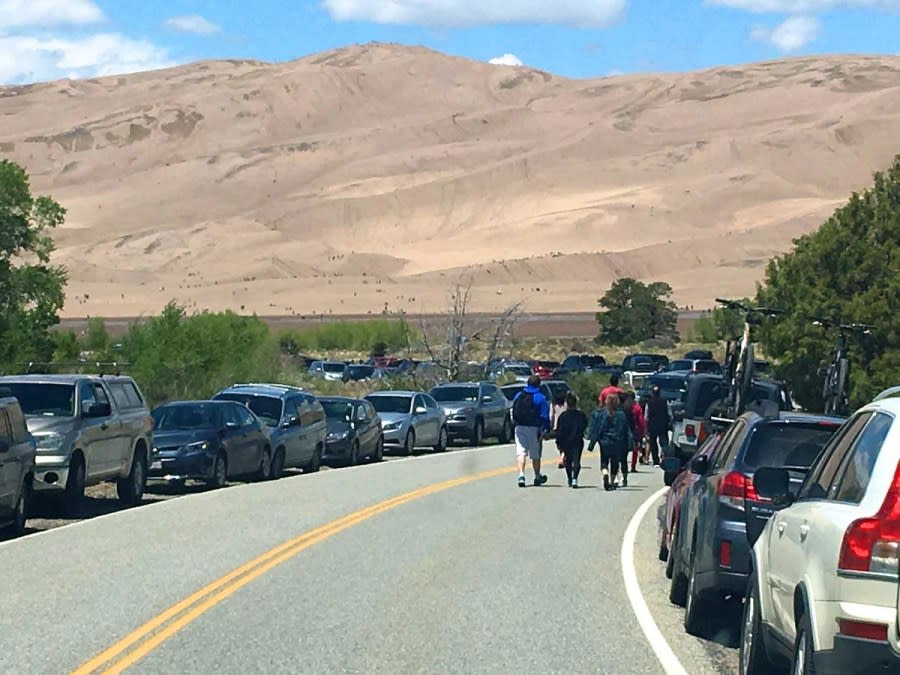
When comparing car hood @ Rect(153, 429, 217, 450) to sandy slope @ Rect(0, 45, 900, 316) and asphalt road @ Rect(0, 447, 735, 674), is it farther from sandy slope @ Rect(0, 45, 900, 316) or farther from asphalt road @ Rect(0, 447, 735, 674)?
sandy slope @ Rect(0, 45, 900, 316)

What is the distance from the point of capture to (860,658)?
6.89 metres

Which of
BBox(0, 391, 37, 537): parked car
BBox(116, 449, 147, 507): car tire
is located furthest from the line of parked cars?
BBox(116, 449, 147, 507): car tire

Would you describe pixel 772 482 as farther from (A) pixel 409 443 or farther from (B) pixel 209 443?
(A) pixel 409 443

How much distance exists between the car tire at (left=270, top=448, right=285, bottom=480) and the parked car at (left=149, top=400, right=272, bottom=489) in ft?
0.81

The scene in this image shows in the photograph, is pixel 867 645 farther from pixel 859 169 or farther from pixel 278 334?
pixel 859 169

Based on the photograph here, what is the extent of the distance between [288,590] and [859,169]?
172 metres

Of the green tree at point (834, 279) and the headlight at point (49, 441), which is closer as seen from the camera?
the headlight at point (49, 441)

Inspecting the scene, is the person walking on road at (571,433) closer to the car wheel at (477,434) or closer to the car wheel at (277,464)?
the car wheel at (277,464)

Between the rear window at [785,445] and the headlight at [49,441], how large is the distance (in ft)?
36.3

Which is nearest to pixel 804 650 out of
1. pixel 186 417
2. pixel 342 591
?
pixel 342 591

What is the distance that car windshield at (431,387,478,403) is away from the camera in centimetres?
4388

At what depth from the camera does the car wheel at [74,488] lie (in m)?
21.2

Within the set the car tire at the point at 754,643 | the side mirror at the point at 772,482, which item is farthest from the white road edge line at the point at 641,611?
the side mirror at the point at 772,482

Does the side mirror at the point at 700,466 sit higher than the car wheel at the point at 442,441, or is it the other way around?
the side mirror at the point at 700,466
